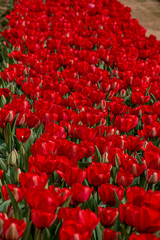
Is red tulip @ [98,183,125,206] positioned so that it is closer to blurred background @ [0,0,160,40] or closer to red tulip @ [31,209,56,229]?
red tulip @ [31,209,56,229]

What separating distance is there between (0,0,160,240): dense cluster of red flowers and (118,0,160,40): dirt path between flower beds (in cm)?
570

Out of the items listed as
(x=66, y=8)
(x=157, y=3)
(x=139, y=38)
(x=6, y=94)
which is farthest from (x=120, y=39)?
(x=157, y=3)

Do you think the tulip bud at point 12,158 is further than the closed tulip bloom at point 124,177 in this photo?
Yes

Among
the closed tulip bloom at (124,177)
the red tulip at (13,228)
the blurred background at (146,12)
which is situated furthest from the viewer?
the blurred background at (146,12)

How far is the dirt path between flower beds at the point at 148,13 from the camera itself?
32.7 feet

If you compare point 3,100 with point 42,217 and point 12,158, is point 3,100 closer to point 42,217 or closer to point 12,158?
point 12,158

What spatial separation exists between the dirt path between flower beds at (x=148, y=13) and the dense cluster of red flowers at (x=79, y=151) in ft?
18.7

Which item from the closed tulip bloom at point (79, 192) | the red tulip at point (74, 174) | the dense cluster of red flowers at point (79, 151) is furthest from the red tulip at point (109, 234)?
the red tulip at point (74, 174)

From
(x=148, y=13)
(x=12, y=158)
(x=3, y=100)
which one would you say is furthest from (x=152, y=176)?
(x=148, y=13)

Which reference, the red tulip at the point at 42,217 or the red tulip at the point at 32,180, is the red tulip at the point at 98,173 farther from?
the red tulip at the point at 42,217

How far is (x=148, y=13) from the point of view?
38.0 feet

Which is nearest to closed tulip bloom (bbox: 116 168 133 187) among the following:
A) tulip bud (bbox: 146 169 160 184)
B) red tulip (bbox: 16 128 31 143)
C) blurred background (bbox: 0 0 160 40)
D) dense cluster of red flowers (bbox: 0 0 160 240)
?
dense cluster of red flowers (bbox: 0 0 160 240)

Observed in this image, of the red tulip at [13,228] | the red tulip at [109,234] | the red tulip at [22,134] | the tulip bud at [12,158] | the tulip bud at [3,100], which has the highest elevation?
the red tulip at [13,228]

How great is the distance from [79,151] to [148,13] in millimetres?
11009
